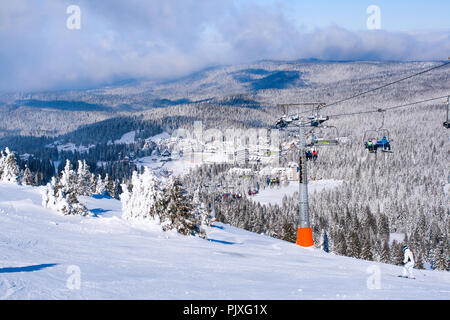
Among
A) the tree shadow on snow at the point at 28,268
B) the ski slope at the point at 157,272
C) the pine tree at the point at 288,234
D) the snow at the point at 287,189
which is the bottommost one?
the snow at the point at 287,189

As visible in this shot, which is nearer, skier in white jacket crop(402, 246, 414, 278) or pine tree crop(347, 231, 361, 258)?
skier in white jacket crop(402, 246, 414, 278)

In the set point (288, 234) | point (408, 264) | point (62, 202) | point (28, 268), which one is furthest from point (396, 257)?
point (28, 268)

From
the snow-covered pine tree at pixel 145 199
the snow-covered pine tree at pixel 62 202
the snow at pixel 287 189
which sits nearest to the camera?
the snow-covered pine tree at pixel 145 199

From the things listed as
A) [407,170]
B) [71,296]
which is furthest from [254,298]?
[407,170]

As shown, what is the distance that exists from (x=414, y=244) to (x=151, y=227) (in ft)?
272

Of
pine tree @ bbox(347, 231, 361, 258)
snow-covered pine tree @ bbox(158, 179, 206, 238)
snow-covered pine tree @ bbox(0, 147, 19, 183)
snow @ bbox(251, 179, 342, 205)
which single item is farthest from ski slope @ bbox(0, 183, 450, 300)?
snow @ bbox(251, 179, 342, 205)

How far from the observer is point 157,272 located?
36.3ft

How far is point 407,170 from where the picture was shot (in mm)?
185500

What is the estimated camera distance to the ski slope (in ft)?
28.2

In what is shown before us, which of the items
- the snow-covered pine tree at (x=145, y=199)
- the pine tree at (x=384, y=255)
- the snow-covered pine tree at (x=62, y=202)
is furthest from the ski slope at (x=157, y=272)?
the pine tree at (x=384, y=255)

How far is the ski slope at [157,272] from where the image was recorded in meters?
8.61

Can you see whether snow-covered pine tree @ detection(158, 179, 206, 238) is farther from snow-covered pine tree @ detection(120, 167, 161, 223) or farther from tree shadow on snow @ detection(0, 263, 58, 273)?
tree shadow on snow @ detection(0, 263, 58, 273)

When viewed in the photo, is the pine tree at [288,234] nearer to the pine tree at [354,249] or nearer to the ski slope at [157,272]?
the pine tree at [354,249]
